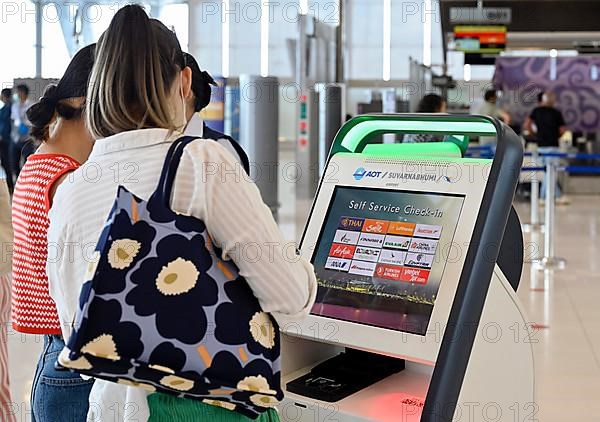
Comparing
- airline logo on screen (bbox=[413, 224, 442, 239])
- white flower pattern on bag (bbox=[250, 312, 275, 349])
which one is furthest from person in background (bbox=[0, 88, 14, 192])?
white flower pattern on bag (bbox=[250, 312, 275, 349])

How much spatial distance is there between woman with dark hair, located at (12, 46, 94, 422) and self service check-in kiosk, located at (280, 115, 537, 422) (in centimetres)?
51

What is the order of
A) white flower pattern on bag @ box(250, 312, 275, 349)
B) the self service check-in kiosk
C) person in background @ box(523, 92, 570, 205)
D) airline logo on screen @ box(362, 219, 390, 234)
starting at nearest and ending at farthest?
1. white flower pattern on bag @ box(250, 312, 275, 349)
2. the self service check-in kiosk
3. airline logo on screen @ box(362, 219, 390, 234)
4. person in background @ box(523, 92, 570, 205)

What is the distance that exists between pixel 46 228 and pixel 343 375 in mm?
787

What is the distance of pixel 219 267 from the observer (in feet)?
4.67

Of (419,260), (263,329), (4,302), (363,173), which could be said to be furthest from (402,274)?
(4,302)

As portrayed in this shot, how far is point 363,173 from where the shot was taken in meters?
2.14

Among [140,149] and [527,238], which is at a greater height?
[140,149]

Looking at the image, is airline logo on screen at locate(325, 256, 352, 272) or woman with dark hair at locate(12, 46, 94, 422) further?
airline logo on screen at locate(325, 256, 352, 272)

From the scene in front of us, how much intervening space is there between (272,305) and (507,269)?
0.96 m

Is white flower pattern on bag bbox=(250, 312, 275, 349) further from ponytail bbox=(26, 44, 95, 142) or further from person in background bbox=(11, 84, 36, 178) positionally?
person in background bbox=(11, 84, 36, 178)

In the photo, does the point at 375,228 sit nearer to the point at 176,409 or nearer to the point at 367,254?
the point at 367,254

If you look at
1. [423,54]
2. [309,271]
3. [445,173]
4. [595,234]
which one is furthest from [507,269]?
[423,54]

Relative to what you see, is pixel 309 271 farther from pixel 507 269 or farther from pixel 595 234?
pixel 595 234

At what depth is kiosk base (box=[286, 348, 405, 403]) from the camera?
2.04 m
